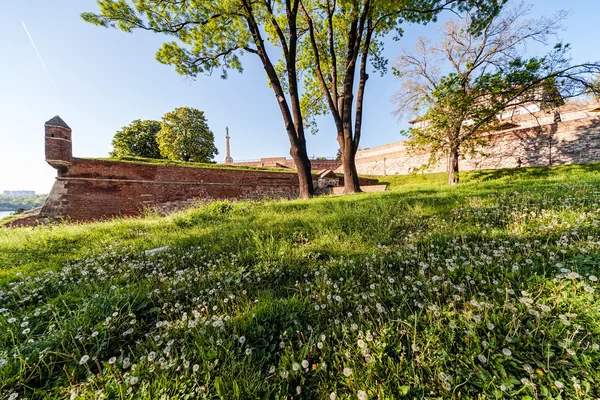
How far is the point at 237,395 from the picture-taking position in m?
1.05

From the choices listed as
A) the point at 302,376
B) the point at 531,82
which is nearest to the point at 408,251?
the point at 302,376

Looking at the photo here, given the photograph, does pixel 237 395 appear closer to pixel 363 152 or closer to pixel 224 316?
pixel 224 316

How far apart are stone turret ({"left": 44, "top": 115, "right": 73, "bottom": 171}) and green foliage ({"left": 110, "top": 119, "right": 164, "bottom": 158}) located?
18.7m

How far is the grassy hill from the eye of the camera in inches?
43.3

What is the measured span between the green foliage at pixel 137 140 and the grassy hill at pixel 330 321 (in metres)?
30.4

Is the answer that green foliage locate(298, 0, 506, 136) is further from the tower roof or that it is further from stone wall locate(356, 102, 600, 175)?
the tower roof

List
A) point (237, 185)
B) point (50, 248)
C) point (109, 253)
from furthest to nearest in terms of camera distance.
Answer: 1. point (237, 185)
2. point (50, 248)
3. point (109, 253)

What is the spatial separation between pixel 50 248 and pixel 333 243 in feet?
16.0

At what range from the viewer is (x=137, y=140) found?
28.0m

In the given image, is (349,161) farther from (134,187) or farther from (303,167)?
(134,187)

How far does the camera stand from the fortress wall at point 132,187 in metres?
11.0

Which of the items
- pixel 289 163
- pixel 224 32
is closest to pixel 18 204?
pixel 289 163

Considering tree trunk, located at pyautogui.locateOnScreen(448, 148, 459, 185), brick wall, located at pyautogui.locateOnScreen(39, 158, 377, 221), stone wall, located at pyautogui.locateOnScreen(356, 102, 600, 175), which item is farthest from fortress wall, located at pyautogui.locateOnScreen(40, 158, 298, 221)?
tree trunk, located at pyautogui.locateOnScreen(448, 148, 459, 185)

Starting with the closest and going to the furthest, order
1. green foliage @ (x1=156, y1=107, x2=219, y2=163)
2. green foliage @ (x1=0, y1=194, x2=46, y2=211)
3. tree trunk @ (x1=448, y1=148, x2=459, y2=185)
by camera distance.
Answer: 1. tree trunk @ (x1=448, y1=148, x2=459, y2=185)
2. green foliage @ (x1=156, y1=107, x2=219, y2=163)
3. green foliage @ (x1=0, y1=194, x2=46, y2=211)
